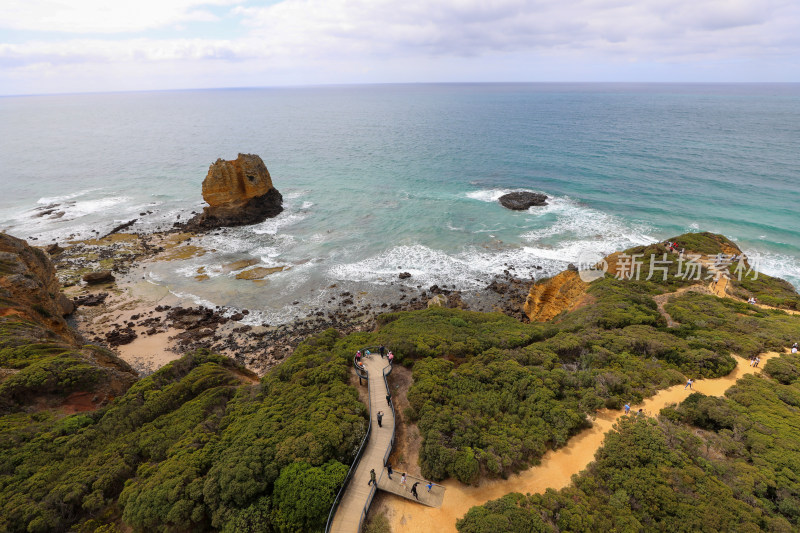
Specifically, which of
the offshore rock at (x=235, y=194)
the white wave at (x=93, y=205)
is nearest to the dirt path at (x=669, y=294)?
the offshore rock at (x=235, y=194)

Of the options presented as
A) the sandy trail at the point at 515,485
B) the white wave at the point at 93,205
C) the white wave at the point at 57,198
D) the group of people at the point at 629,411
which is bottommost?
the sandy trail at the point at 515,485

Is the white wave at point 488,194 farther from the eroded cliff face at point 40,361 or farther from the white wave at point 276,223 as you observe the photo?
the eroded cliff face at point 40,361

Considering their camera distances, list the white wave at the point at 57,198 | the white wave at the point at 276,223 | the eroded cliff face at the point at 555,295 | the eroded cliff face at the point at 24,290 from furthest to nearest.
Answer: the white wave at the point at 57,198, the white wave at the point at 276,223, the eroded cliff face at the point at 555,295, the eroded cliff face at the point at 24,290

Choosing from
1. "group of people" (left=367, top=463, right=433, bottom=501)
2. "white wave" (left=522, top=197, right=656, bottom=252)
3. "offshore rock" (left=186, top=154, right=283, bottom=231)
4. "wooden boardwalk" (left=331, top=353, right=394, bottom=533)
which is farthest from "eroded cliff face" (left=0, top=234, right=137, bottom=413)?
"white wave" (left=522, top=197, right=656, bottom=252)

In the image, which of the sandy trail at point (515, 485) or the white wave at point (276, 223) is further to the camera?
the white wave at point (276, 223)

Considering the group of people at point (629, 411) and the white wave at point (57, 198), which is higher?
the white wave at point (57, 198)

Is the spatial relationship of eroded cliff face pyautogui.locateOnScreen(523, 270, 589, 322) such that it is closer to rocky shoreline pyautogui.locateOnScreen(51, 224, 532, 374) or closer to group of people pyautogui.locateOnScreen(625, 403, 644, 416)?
rocky shoreline pyautogui.locateOnScreen(51, 224, 532, 374)

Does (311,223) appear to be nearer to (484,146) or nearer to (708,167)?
(484,146)
